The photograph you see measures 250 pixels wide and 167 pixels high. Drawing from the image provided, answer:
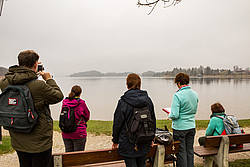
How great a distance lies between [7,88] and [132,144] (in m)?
1.52

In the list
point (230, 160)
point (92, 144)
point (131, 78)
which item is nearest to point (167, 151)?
point (131, 78)

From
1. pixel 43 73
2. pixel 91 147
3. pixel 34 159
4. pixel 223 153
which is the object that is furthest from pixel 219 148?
pixel 91 147

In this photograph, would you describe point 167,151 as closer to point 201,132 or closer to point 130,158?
point 130,158

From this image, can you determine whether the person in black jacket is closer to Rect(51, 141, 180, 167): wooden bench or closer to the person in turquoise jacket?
Rect(51, 141, 180, 167): wooden bench

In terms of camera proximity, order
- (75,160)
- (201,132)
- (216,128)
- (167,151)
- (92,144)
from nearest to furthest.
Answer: (75,160)
(167,151)
(216,128)
(92,144)
(201,132)

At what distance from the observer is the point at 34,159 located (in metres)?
2.05

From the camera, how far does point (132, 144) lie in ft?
7.73

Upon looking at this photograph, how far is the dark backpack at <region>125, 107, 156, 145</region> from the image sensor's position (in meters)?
2.22

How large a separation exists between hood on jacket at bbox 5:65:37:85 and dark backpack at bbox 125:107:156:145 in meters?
1.19

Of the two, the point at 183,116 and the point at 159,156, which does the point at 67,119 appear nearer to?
the point at 159,156

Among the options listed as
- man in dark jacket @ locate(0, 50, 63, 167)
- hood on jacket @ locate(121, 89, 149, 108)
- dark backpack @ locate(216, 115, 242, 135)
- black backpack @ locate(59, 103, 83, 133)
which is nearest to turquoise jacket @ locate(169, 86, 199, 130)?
dark backpack @ locate(216, 115, 242, 135)

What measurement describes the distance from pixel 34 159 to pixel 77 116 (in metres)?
1.39

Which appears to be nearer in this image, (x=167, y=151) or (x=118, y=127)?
(x=118, y=127)

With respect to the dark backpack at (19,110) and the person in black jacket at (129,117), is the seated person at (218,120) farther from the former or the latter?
the dark backpack at (19,110)
